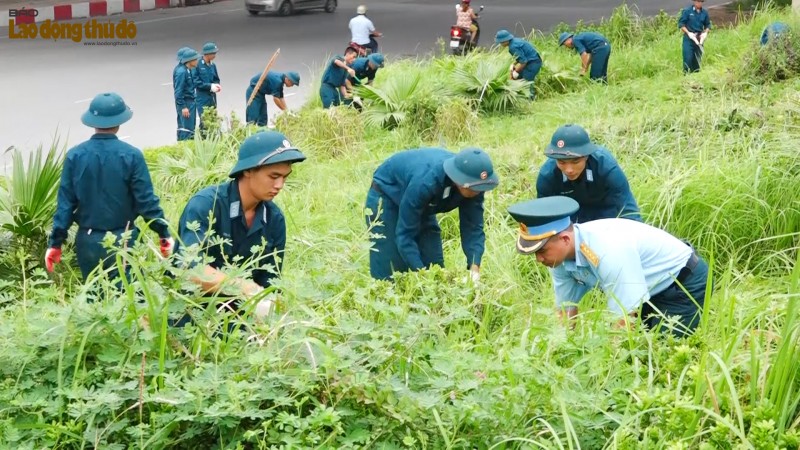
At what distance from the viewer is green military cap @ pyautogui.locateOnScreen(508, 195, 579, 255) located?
4301mm

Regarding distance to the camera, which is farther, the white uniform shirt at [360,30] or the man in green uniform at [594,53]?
the white uniform shirt at [360,30]

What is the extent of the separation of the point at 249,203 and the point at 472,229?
170 cm

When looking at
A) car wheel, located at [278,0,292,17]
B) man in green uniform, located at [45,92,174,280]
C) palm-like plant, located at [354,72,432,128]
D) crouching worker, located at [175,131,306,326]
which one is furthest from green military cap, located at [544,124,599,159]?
car wheel, located at [278,0,292,17]

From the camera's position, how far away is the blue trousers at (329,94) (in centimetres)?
1380

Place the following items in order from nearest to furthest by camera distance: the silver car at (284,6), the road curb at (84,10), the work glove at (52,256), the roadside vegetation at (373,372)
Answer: the roadside vegetation at (373,372) < the work glove at (52,256) < the road curb at (84,10) < the silver car at (284,6)

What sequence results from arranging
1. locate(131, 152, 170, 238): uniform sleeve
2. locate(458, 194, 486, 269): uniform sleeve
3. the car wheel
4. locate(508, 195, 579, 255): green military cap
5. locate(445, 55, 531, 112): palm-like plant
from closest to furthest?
1. locate(508, 195, 579, 255): green military cap
2. locate(458, 194, 486, 269): uniform sleeve
3. locate(131, 152, 170, 238): uniform sleeve
4. locate(445, 55, 531, 112): palm-like plant
5. the car wheel

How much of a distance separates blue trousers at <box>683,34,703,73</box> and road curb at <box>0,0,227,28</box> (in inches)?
599

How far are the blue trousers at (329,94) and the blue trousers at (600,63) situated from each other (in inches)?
149

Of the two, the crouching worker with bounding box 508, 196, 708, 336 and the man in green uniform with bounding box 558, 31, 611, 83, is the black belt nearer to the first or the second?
the crouching worker with bounding box 508, 196, 708, 336

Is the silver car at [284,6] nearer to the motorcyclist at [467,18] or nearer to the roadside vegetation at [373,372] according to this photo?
the motorcyclist at [467,18]


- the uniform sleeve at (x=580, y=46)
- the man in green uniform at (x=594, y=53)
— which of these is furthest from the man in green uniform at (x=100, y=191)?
the uniform sleeve at (x=580, y=46)

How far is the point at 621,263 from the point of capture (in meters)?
4.34

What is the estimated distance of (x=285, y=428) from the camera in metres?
2.87

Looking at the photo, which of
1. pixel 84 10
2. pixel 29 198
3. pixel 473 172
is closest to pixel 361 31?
pixel 84 10
